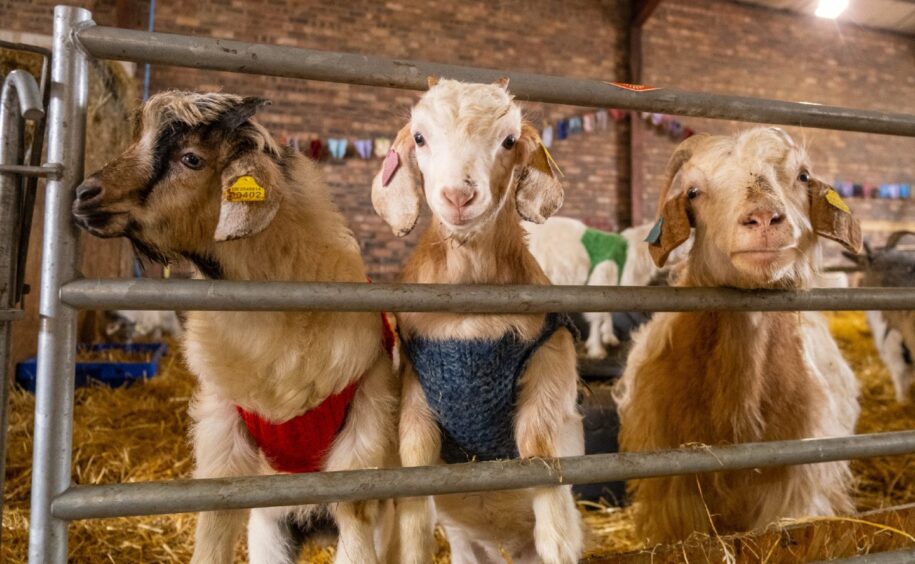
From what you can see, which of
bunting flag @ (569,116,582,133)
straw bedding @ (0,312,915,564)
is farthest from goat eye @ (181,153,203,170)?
bunting flag @ (569,116,582,133)

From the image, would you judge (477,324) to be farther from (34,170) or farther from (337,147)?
(337,147)

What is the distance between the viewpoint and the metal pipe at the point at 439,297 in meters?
1.17

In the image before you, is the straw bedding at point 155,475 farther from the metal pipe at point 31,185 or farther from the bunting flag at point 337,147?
the bunting flag at point 337,147

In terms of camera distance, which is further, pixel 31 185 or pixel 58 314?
pixel 31 185

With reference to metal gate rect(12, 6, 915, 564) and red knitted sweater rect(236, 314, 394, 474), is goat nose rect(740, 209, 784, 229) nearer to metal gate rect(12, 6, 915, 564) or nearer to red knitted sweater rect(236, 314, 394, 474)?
metal gate rect(12, 6, 915, 564)

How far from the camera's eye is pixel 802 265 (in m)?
1.71

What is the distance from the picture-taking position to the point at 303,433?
1.60m

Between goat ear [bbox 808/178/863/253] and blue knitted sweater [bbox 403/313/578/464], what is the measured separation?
92 cm

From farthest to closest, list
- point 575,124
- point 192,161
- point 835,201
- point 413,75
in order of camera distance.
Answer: point 575,124, point 835,201, point 192,161, point 413,75

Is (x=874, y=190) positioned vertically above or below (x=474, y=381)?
above

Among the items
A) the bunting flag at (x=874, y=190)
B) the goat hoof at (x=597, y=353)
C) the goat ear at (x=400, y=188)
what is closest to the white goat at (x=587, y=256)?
the goat hoof at (x=597, y=353)

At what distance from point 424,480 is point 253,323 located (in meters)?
0.60

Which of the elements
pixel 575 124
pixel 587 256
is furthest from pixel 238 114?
pixel 575 124

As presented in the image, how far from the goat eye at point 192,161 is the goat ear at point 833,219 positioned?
178cm
